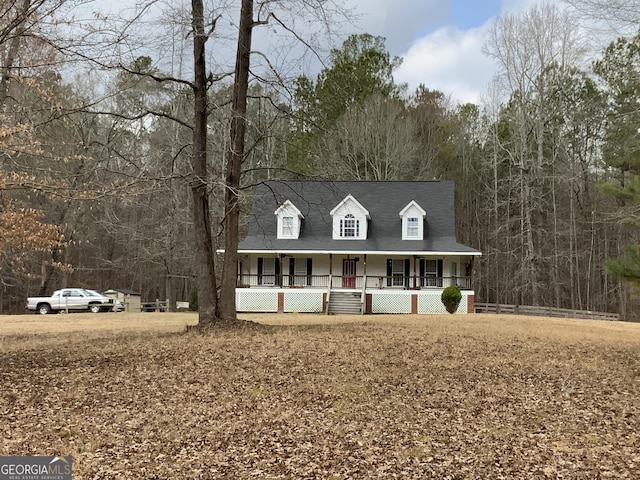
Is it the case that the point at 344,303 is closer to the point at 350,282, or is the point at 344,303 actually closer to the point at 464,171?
the point at 350,282

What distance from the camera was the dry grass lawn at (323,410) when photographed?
5.33m

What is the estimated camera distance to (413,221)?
96.9 feet

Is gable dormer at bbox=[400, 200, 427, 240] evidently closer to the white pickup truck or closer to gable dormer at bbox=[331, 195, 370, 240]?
gable dormer at bbox=[331, 195, 370, 240]

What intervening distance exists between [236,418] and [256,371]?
87.7 inches

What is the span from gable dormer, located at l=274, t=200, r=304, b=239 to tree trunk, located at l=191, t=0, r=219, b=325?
15331 mm

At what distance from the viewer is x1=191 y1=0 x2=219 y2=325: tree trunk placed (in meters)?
13.7

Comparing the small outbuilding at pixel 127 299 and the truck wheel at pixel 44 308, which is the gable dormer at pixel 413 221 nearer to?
the small outbuilding at pixel 127 299

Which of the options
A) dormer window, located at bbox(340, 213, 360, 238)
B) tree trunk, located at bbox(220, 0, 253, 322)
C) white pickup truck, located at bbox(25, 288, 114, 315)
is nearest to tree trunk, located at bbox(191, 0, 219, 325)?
tree trunk, located at bbox(220, 0, 253, 322)

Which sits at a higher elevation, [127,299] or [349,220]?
[349,220]

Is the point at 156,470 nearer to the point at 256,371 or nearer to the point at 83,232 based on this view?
the point at 256,371

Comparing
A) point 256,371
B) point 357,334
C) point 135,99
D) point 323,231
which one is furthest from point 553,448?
point 323,231

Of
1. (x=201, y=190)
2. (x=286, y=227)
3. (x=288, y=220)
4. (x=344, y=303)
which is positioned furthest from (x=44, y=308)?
(x=201, y=190)

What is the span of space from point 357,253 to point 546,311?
39.1 ft

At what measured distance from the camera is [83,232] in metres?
38.4
